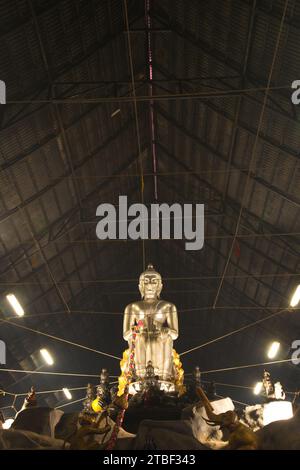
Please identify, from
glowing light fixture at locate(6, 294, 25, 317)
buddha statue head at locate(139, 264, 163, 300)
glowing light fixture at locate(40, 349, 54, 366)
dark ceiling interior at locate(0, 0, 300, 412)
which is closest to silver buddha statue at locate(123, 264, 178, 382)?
buddha statue head at locate(139, 264, 163, 300)

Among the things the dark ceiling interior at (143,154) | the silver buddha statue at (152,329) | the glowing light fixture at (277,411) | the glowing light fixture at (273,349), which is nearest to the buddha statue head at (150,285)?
the silver buddha statue at (152,329)

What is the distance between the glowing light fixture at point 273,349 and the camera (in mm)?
15531

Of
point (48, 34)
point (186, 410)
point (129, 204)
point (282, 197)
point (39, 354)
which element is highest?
point (129, 204)

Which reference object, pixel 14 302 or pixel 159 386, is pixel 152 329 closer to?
pixel 159 386

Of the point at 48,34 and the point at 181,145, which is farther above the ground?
the point at 181,145

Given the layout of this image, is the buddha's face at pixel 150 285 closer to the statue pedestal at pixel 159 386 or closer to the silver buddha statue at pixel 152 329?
the silver buddha statue at pixel 152 329

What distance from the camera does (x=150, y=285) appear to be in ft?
30.8

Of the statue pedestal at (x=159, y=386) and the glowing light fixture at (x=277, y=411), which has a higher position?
the statue pedestal at (x=159, y=386)

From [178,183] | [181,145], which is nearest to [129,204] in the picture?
[178,183]

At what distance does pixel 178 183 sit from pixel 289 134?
16.8ft

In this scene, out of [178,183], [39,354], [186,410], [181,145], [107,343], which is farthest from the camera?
[107,343]

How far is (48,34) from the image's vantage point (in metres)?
9.27

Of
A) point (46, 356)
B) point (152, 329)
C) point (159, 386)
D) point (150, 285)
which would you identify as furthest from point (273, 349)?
point (159, 386)

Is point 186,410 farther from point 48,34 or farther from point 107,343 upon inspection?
point 107,343
